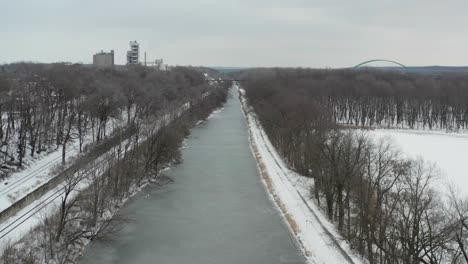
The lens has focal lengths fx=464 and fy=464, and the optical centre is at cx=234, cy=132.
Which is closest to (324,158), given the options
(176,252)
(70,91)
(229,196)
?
(229,196)

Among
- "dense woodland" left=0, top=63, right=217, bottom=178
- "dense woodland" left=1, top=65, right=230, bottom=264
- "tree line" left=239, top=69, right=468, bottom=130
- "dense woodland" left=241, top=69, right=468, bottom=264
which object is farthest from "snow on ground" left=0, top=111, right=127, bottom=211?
"tree line" left=239, top=69, right=468, bottom=130

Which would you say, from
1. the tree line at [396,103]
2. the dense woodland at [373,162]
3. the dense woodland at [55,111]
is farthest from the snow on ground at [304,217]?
the tree line at [396,103]

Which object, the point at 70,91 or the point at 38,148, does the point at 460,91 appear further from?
the point at 38,148

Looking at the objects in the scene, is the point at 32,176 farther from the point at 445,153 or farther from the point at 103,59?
the point at 103,59

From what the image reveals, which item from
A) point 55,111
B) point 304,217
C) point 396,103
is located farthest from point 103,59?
point 304,217

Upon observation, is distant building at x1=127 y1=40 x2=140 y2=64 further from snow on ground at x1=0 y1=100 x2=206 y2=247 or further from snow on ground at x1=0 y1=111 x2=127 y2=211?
snow on ground at x1=0 y1=100 x2=206 y2=247

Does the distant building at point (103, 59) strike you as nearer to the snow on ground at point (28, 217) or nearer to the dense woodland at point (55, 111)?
the dense woodland at point (55, 111)
